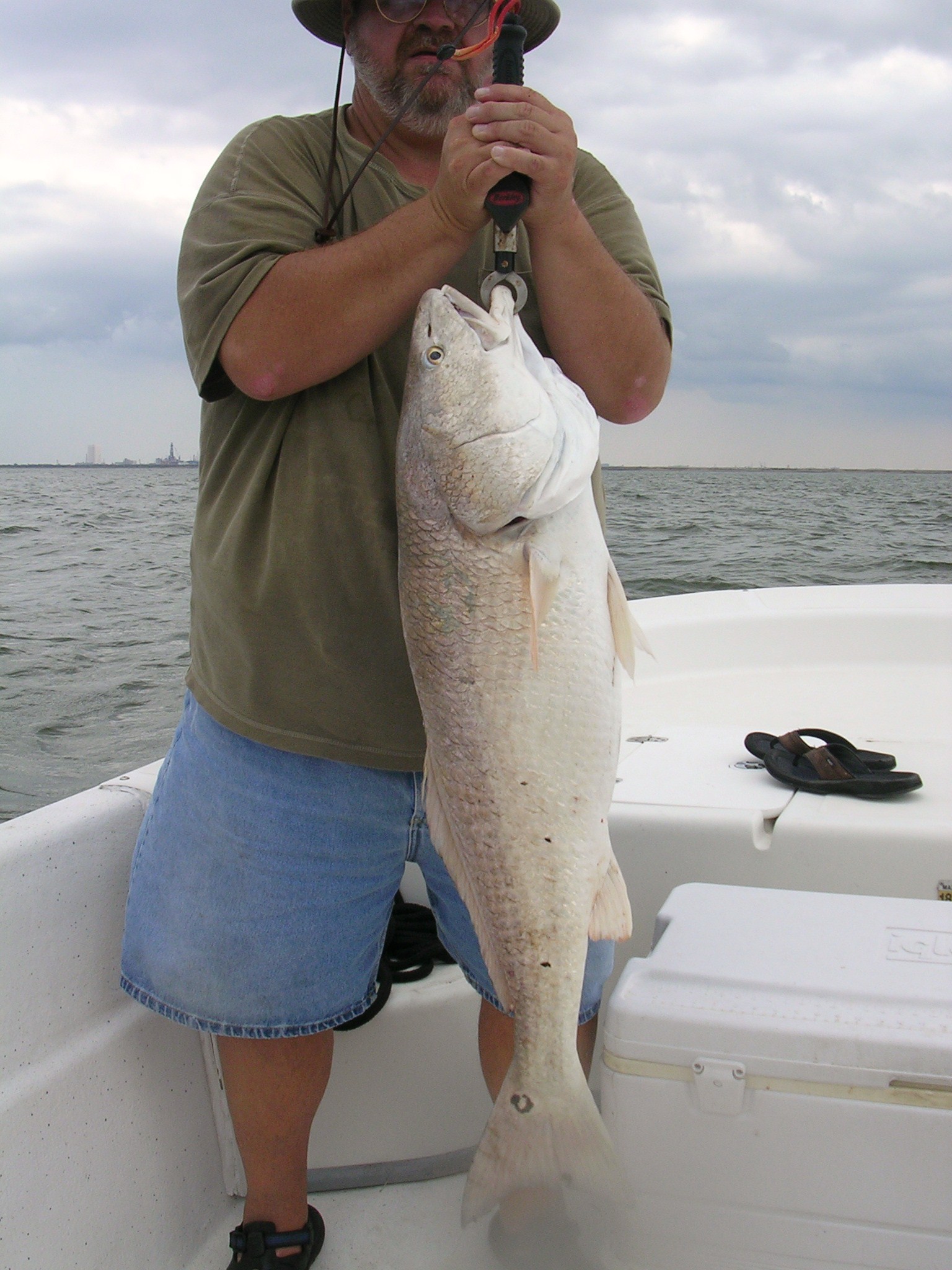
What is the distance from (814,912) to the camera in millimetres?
1931

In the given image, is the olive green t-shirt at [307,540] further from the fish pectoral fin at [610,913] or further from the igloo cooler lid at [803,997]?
the igloo cooler lid at [803,997]

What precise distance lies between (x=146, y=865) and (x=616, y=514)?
32.7 meters

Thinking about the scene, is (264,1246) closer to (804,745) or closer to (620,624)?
(620,624)

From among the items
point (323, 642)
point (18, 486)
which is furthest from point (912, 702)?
point (18, 486)

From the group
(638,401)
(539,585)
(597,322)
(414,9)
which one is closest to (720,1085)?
(539,585)

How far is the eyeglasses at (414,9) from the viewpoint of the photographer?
182 cm

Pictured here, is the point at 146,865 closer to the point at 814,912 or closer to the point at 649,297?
the point at 814,912

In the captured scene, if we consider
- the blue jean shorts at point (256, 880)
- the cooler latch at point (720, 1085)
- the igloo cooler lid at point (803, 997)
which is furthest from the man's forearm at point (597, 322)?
the cooler latch at point (720, 1085)

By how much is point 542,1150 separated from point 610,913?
402 millimetres

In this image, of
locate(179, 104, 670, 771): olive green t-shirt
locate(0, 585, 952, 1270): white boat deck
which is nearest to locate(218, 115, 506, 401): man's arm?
locate(179, 104, 670, 771): olive green t-shirt

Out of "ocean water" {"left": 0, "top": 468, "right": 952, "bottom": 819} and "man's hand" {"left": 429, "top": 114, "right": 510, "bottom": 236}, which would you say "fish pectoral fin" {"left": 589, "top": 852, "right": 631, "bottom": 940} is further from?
"ocean water" {"left": 0, "top": 468, "right": 952, "bottom": 819}

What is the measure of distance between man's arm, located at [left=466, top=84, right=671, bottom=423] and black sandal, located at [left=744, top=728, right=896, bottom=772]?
1.35 m

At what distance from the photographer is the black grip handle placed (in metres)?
1.48

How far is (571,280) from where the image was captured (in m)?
1.65
